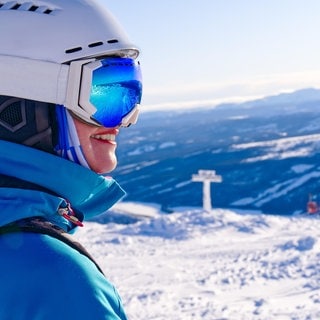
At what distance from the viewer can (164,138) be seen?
182m

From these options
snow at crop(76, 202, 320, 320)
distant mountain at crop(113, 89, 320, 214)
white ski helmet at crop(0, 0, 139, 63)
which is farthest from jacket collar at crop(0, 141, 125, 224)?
distant mountain at crop(113, 89, 320, 214)

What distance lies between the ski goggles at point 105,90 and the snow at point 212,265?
780 centimetres

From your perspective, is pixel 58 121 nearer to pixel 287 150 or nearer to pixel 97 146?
pixel 97 146

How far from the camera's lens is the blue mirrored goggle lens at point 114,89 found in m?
1.52

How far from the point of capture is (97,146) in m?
1.49

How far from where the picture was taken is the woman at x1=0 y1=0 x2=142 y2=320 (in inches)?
43.7

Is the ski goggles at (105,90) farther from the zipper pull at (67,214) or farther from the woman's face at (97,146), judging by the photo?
the zipper pull at (67,214)

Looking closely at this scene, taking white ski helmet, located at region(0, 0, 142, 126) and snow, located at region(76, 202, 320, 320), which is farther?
snow, located at region(76, 202, 320, 320)

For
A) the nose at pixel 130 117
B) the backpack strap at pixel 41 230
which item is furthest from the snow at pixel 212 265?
the backpack strap at pixel 41 230

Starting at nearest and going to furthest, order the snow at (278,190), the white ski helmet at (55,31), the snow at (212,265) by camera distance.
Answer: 1. the white ski helmet at (55,31)
2. the snow at (212,265)
3. the snow at (278,190)

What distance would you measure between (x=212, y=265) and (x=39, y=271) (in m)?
12.4

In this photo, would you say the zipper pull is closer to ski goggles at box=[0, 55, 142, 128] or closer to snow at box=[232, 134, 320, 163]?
ski goggles at box=[0, 55, 142, 128]

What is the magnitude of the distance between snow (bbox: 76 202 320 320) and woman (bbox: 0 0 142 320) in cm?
787

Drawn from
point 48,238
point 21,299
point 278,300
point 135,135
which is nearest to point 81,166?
point 48,238
